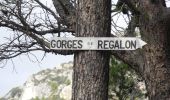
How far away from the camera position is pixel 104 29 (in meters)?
6.02

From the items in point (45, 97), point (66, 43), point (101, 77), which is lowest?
point (45, 97)

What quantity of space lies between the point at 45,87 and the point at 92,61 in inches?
6615

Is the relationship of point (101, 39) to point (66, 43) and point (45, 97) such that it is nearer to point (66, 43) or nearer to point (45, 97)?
point (66, 43)

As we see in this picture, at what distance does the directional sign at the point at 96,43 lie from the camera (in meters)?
5.80

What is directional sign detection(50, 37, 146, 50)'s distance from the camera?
5.80m

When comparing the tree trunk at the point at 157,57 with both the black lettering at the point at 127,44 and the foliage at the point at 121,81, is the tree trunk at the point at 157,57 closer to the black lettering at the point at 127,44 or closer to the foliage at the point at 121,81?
the black lettering at the point at 127,44

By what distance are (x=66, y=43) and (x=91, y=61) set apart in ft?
1.14

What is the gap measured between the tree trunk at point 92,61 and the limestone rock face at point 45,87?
451ft

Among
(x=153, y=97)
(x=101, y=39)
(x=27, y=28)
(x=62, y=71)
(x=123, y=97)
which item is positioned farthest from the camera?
(x=62, y=71)

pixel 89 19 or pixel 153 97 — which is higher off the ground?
pixel 89 19

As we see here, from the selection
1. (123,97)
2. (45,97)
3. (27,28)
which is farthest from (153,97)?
(45,97)

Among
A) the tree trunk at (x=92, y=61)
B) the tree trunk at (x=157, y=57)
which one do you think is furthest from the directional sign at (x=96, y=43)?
the tree trunk at (x=157, y=57)

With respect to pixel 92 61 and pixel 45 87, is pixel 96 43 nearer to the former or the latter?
pixel 92 61

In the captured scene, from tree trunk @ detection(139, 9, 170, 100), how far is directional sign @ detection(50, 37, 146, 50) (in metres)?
3.85
